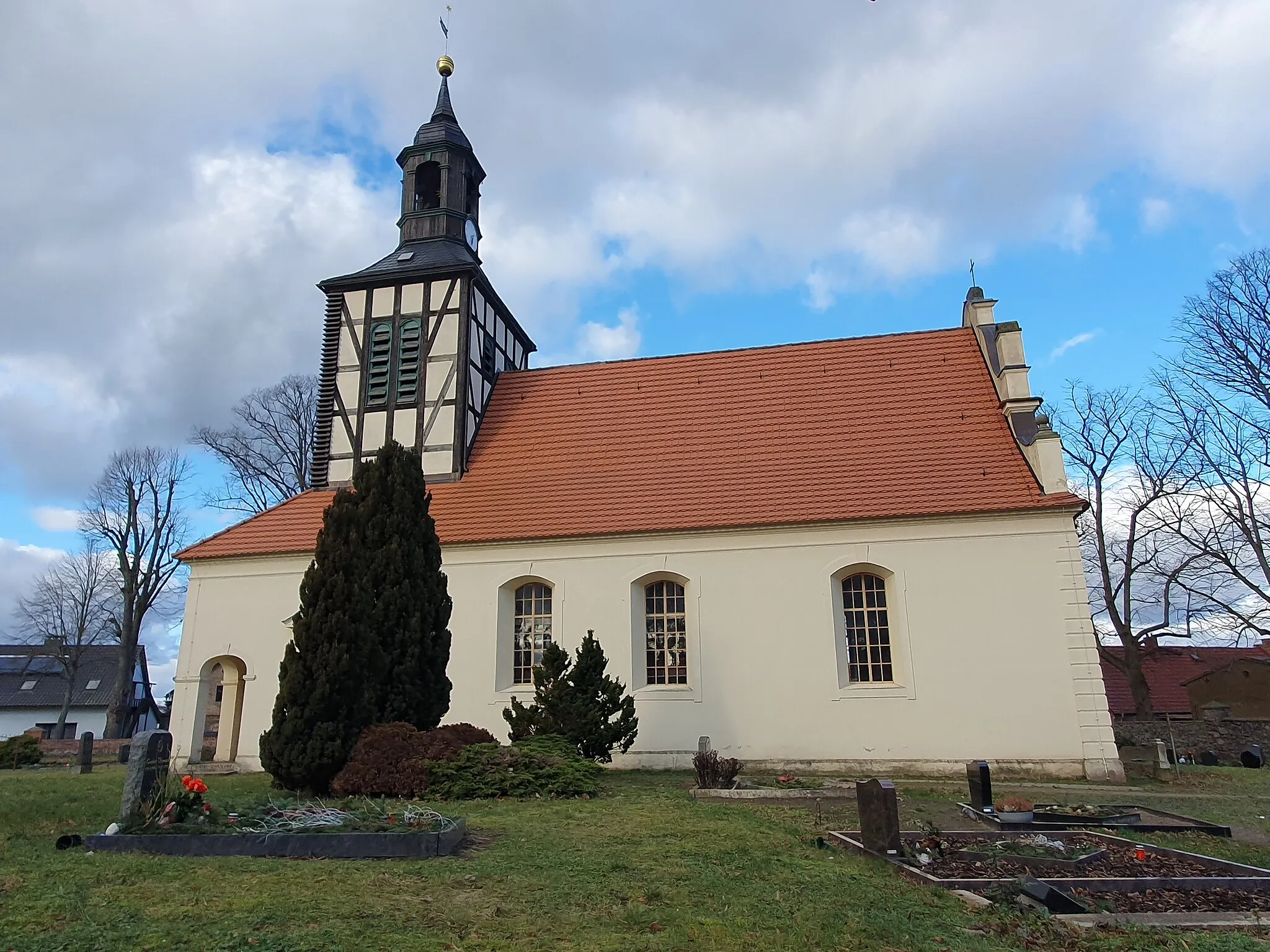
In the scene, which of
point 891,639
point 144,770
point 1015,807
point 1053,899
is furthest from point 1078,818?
point 144,770

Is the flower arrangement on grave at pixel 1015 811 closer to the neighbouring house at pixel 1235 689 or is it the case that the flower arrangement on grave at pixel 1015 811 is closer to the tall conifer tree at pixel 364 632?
the tall conifer tree at pixel 364 632

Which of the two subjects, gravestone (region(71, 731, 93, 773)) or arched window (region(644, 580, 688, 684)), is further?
gravestone (region(71, 731, 93, 773))

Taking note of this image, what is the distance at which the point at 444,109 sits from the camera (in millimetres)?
22875

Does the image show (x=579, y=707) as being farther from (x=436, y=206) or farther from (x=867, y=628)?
(x=436, y=206)

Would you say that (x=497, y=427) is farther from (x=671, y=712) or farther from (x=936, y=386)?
(x=936, y=386)

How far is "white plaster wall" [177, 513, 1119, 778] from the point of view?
1450cm

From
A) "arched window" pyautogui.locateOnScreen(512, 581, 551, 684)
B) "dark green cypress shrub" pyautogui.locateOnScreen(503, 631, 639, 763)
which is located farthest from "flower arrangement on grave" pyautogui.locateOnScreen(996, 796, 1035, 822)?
"arched window" pyautogui.locateOnScreen(512, 581, 551, 684)

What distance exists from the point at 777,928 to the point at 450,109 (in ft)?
74.1

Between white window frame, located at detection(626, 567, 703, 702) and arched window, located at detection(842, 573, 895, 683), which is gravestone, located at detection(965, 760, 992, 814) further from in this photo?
white window frame, located at detection(626, 567, 703, 702)

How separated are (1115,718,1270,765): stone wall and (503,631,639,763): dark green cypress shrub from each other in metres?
17.8

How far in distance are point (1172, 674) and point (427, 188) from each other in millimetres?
33976

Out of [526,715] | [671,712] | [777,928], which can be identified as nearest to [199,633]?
[526,715]

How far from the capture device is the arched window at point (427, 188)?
22.1 metres

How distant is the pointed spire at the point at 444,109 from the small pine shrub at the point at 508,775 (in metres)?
17.5
